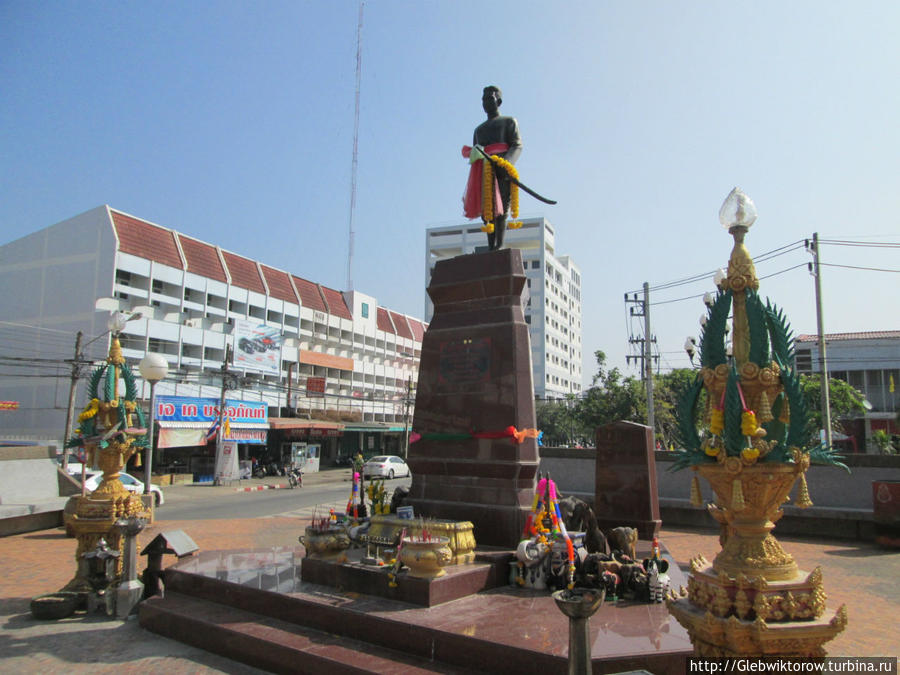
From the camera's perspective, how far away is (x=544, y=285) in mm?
68125

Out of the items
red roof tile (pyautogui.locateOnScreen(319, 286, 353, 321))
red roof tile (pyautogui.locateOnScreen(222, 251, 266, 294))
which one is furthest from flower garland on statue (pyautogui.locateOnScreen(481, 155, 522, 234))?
red roof tile (pyautogui.locateOnScreen(319, 286, 353, 321))

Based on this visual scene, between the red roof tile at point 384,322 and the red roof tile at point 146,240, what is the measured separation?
21.0 meters

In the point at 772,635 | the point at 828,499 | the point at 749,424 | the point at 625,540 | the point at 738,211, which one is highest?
the point at 738,211

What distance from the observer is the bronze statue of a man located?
29.5 feet

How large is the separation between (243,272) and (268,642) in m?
36.1

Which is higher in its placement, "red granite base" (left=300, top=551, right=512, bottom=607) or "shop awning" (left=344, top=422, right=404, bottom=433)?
"shop awning" (left=344, top=422, right=404, bottom=433)

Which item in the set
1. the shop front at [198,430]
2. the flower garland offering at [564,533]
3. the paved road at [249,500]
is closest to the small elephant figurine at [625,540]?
the flower garland offering at [564,533]

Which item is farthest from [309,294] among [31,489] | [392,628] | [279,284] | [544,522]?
[392,628]

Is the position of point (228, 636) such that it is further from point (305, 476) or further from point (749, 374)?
point (305, 476)

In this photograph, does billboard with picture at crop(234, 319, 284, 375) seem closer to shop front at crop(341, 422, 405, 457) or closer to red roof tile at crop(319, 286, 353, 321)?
shop front at crop(341, 422, 405, 457)

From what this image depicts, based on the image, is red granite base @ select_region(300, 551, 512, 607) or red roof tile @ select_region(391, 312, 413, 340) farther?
red roof tile @ select_region(391, 312, 413, 340)

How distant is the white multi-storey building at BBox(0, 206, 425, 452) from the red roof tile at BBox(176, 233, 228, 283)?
8 cm

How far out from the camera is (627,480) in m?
10.2

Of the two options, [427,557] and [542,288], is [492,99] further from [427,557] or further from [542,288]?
[542,288]
